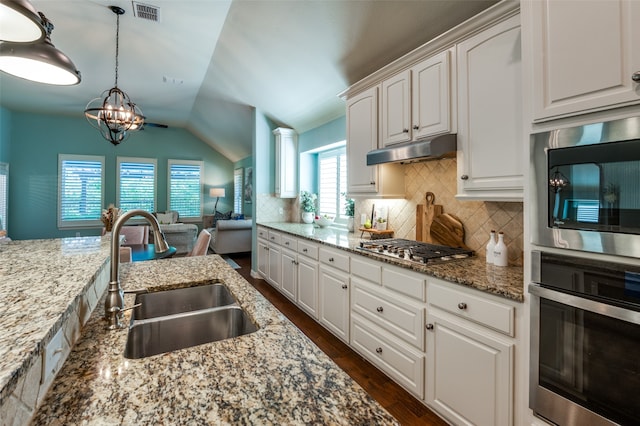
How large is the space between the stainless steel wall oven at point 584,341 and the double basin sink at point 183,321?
1211mm

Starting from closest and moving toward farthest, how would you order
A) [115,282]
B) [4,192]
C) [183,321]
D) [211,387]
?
1. [211,387]
2. [115,282]
3. [183,321]
4. [4,192]

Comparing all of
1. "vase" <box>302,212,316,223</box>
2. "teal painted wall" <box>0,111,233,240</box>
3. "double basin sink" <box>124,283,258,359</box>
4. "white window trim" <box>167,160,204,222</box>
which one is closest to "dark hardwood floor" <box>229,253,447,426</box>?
"double basin sink" <box>124,283,258,359</box>

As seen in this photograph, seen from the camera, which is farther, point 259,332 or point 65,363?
point 259,332

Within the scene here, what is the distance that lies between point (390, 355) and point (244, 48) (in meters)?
3.55

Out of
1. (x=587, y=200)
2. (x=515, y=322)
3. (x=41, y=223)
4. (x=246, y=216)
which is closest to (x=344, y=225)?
(x=515, y=322)

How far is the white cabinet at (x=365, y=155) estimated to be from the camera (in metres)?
2.68

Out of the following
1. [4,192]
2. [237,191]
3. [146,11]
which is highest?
[146,11]

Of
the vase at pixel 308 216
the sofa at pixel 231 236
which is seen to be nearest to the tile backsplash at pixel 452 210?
the vase at pixel 308 216

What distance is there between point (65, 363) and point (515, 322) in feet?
5.54

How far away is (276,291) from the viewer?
4188 millimetres

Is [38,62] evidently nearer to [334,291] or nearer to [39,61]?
[39,61]

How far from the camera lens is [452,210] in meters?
2.35

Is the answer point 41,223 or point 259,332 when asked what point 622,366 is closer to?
point 259,332

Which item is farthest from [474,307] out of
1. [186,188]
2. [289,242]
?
[186,188]
